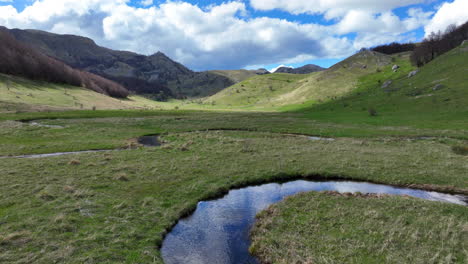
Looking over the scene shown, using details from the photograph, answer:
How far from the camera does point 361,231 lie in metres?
15.2

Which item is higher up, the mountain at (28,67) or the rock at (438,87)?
the mountain at (28,67)

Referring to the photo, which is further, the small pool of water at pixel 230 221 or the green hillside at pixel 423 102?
the green hillside at pixel 423 102

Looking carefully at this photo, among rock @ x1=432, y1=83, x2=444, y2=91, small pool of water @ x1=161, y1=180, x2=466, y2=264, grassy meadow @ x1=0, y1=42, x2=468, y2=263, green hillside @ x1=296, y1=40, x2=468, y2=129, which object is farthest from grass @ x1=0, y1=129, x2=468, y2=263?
rock @ x1=432, y1=83, x2=444, y2=91

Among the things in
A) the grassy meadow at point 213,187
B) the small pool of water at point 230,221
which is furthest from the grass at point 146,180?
the small pool of water at point 230,221

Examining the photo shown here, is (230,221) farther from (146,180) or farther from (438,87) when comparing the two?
(438,87)

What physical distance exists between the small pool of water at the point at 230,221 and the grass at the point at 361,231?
115 centimetres

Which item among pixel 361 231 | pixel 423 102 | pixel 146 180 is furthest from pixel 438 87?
pixel 146 180

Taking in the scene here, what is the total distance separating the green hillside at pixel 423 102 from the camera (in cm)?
6278

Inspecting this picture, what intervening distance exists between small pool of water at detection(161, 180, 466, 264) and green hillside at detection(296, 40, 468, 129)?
139 ft

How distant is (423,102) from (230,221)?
85.4 meters

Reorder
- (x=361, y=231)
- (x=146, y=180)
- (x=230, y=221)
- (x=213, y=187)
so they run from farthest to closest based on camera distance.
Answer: (x=146, y=180) → (x=213, y=187) → (x=230, y=221) → (x=361, y=231)

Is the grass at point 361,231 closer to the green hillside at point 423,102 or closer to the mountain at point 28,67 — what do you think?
the green hillside at point 423,102

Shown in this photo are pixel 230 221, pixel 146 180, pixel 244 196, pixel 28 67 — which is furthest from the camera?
pixel 28 67

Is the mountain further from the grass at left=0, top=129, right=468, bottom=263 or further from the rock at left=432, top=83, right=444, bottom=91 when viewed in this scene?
the rock at left=432, top=83, right=444, bottom=91
